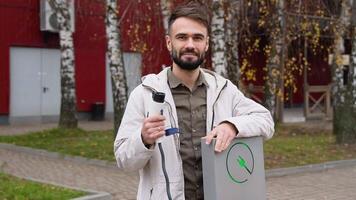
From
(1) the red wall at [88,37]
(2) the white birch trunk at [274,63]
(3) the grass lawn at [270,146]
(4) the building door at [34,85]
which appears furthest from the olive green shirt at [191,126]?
(4) the building door at [34,85]

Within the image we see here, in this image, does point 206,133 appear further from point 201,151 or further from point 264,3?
point 264,3

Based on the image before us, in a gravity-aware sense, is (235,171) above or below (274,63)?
below

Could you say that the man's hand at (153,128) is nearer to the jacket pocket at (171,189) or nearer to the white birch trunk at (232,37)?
the jacket pocket at (171,189)

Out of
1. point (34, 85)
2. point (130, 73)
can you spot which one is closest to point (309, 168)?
point (34, 85)

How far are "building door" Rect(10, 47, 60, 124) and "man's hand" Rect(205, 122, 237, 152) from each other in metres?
18.9

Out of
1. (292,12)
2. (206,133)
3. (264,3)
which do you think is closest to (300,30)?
(292,12)

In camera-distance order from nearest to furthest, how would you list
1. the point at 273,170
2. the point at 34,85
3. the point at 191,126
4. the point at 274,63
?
the point at 191,126 < the point at 273,170 < the point at 274,63 < the point at 34,85

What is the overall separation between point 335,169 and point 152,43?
1009 centimetres

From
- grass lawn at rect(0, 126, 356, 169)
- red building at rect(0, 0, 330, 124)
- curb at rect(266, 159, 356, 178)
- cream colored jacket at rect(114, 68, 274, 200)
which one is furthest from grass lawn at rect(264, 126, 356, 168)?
cream colored jacket at rect(114, 68, 274, 200)

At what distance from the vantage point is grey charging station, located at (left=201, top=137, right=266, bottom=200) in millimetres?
2676

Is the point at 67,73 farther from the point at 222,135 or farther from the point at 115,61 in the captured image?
the point at 222,135

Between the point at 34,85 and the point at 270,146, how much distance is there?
34.4 feet

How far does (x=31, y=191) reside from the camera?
8.04 m

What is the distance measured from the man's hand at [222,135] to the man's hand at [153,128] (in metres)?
0.24
